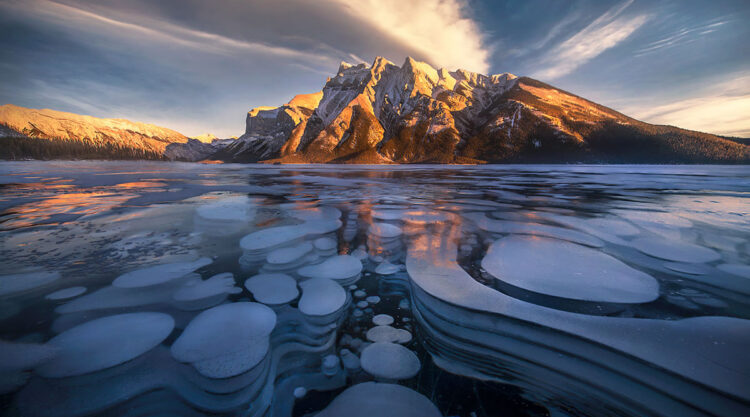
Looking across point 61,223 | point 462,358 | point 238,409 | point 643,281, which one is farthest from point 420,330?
point 61,223

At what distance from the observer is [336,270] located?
→ 309 cm

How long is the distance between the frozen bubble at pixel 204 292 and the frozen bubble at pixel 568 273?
2.93 metres

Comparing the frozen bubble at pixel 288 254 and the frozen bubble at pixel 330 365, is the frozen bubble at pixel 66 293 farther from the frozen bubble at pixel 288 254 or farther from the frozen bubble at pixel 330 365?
the frozen bubble at pixel 330 365

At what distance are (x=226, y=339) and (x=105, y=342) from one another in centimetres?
84

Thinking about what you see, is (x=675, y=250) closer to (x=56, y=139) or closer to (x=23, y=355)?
(x=23, y=355)

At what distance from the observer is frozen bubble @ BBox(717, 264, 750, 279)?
113 inches

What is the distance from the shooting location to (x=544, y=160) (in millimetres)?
91312

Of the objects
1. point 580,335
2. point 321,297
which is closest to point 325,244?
point 321,297

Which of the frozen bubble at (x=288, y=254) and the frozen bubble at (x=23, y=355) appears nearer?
the frozen bubble at (x=23, y=355)

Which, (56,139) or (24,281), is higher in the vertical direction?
(56,139)

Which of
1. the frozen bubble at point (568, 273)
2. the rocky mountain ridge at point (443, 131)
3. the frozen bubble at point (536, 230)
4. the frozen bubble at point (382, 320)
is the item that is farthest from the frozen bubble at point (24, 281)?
the rocky mountain ridge at point (443, 131)

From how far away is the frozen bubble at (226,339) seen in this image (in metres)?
1.59

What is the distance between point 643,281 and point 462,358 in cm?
242

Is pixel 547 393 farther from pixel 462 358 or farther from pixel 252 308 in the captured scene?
pixel 252 308
